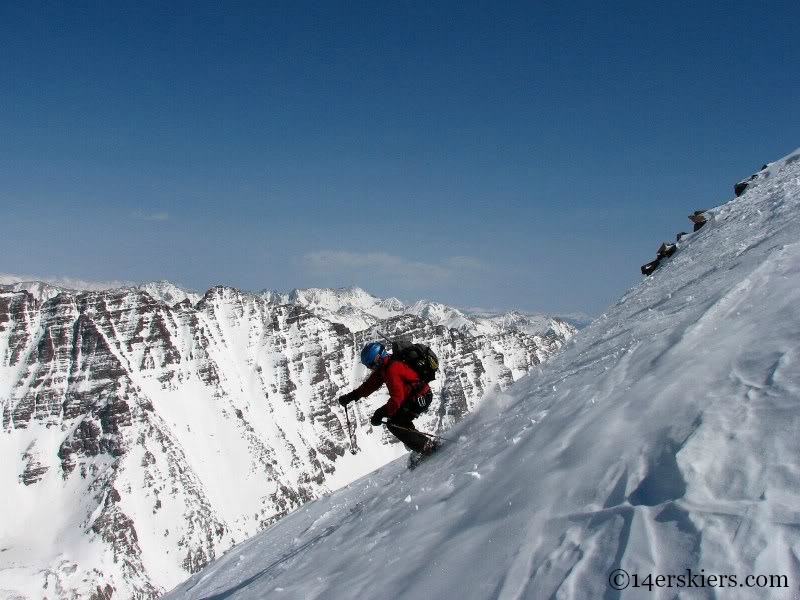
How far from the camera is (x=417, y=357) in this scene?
12594mm

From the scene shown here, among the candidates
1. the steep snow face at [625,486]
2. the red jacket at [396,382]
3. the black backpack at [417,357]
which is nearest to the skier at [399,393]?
the red jacket at [396,382]

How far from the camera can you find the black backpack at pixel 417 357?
494 inches

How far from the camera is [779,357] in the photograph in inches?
252

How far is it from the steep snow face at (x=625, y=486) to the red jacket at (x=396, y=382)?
144cm

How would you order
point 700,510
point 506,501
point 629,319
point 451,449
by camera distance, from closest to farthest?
point 700,510 < point 506,501 < point 451,449 < point 629,319

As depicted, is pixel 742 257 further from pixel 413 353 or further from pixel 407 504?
pixel 407 504

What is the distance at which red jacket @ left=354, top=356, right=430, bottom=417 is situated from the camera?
11852 millimetres

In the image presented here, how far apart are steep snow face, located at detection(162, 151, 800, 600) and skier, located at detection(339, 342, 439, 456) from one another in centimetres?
81

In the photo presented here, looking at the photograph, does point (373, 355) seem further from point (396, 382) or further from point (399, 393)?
point (399, 393)

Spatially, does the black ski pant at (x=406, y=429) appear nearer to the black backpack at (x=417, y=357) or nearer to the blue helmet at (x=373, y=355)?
the black backpack at (x=417, y=357)

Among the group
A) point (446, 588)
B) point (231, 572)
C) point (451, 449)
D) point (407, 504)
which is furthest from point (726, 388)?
point (231, 572)

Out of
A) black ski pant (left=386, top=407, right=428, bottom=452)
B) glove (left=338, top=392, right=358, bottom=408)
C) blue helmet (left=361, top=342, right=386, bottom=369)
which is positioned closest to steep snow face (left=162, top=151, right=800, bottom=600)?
black ski pant (left=386, top=407, right=428, bottom=452)

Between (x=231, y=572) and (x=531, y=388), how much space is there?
9.11 m

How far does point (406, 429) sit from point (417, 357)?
1639 mm
